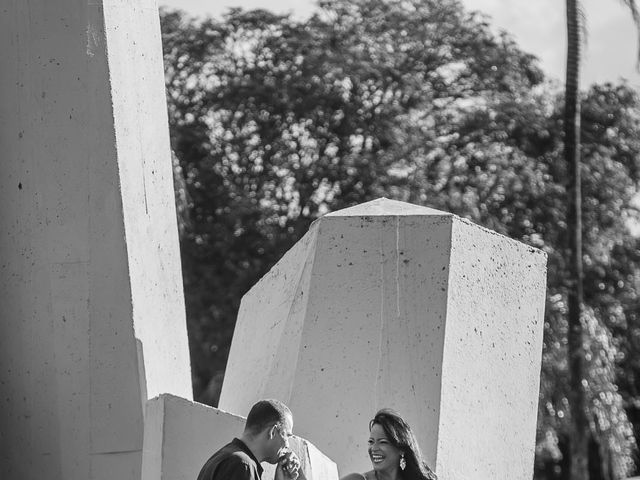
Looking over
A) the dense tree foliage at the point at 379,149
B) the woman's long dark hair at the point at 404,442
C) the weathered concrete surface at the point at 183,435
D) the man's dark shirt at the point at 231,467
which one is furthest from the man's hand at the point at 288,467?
the dense tree foliage at the point at 379,149

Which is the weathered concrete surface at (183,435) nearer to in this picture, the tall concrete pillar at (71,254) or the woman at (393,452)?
the woman at (393,452)

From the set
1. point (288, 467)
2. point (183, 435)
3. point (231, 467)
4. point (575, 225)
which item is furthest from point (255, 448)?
point (575, 225)

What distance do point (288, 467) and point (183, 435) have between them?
1.14 meters

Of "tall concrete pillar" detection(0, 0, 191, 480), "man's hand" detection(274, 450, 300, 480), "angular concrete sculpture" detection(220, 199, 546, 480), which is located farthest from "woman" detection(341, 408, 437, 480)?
"tall concrete pillar" detection(0, 0, 191, 480)

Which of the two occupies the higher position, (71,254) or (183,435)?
(71,254)

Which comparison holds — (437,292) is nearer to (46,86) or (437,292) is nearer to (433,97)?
(46,86)

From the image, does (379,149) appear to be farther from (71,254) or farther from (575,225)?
(71,254)

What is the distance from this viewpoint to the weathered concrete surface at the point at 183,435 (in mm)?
7047

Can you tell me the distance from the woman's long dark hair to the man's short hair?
94 cm

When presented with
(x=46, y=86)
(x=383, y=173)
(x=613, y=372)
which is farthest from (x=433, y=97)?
(x=46, y=86)

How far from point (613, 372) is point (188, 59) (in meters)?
8.31

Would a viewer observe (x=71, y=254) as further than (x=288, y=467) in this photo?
Yes

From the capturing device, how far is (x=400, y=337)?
7594 mm

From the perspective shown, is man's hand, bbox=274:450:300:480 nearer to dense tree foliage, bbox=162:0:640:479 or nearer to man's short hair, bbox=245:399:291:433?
man's short hair, bbox=245:399:291:433
